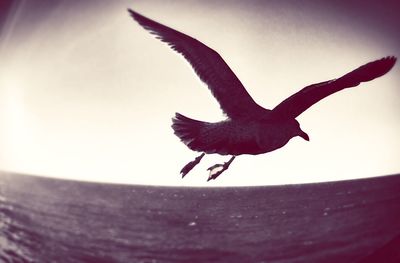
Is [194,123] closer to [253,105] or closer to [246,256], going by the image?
[253,105]

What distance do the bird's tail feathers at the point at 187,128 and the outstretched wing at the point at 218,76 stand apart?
0.39 m

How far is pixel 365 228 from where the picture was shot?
3453 centimetres

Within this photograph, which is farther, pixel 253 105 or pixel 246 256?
pixel 246 256

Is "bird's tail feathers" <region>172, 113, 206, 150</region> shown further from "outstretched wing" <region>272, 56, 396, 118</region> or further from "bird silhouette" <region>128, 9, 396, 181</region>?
"outstretched wing" <region>272, 56, 396, 118</region>

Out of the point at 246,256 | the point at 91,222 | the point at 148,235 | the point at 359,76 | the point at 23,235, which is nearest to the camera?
the point at 359,76

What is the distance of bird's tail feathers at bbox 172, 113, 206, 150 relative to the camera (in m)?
4.48

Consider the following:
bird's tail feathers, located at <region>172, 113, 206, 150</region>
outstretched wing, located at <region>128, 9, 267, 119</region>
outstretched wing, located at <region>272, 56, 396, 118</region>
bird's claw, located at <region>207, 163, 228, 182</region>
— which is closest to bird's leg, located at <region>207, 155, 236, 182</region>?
bird's claw, located at <region>207, 163, 228, 182</region>

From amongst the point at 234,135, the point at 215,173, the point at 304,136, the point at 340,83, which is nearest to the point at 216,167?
the point at 215,173

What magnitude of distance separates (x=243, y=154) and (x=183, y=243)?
114ft

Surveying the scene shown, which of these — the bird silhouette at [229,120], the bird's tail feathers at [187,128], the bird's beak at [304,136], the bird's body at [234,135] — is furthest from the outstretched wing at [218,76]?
the bird's beak at [304,136]

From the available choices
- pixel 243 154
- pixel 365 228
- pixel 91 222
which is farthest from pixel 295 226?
pixel 243 154

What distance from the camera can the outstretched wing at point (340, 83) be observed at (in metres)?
3.74

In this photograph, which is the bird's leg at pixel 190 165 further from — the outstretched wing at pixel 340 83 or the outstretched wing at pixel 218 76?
the outstretched wing at pixel 340 83

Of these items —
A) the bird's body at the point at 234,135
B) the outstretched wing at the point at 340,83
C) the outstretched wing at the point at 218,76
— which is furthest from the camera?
the bird's body at the point at 234,135
